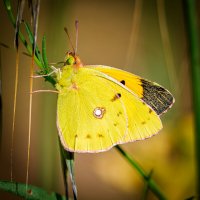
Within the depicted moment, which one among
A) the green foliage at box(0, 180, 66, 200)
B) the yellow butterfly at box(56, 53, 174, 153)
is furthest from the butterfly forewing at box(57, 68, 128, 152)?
the green foliage at box(0, 180, 66, 200)

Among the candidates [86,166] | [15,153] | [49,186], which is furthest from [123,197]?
[49,186]

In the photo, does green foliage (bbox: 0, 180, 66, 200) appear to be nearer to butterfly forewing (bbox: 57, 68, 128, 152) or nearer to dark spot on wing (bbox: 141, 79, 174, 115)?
butterfly forewing (bbox: 57, 68, 128, 152)

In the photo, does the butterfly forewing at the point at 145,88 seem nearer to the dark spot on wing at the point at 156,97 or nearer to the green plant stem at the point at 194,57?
the dark spot on wing at the point at 156,97

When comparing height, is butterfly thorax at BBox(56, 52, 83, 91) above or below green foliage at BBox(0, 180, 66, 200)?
above

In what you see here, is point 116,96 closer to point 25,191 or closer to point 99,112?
point 99,112

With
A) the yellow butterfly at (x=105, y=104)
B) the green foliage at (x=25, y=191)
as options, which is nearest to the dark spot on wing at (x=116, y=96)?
the yellow butterfly at (x=105, y=104)

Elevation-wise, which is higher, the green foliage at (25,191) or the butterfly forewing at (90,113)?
the butterfly forewing at (90,113)
